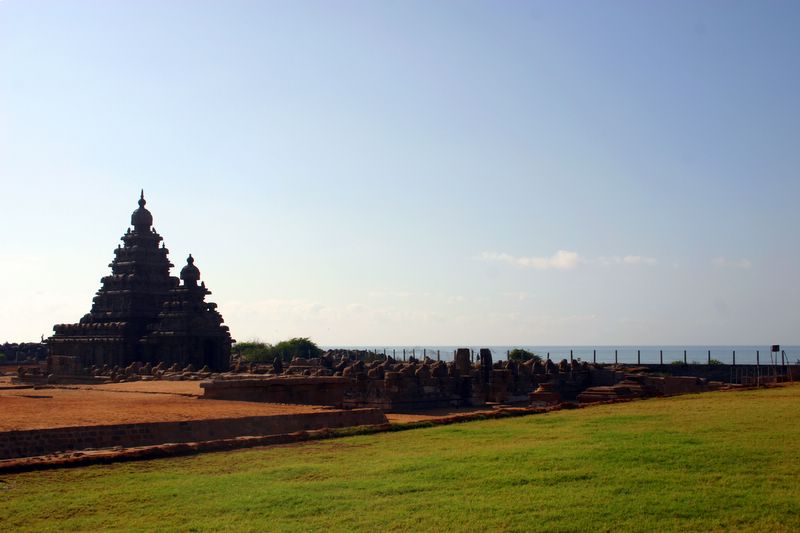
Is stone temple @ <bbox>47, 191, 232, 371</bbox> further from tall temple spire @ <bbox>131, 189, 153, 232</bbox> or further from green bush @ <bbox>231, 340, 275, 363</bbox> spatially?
green bush @ <bbox>231, 340, 275, 363</bbox>

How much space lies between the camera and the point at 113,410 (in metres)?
18.6

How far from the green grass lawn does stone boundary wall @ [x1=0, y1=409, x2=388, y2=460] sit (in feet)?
6.83

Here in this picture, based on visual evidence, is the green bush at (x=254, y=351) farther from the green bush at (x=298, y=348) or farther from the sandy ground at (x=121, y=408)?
the sandy ground at (x=121, y=408)

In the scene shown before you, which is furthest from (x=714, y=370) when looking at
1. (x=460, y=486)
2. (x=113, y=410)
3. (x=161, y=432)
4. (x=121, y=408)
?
(x=460, y=486)

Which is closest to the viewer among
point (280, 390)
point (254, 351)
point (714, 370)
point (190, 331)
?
point (280, 390)

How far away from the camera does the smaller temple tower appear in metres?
50.8

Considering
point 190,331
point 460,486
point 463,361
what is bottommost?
point 460,486

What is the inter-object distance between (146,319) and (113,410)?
3749 cm

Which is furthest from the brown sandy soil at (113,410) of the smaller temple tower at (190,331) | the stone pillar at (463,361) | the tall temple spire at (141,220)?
the tall temple spire at (141,220)

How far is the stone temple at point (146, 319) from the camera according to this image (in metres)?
51.2

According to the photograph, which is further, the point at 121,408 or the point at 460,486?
the point at 121,408

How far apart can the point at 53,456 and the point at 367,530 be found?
682 centimetres

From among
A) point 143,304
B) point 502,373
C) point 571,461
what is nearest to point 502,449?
point 571,461

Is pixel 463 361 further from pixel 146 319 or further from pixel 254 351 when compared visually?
pixel 254 351
